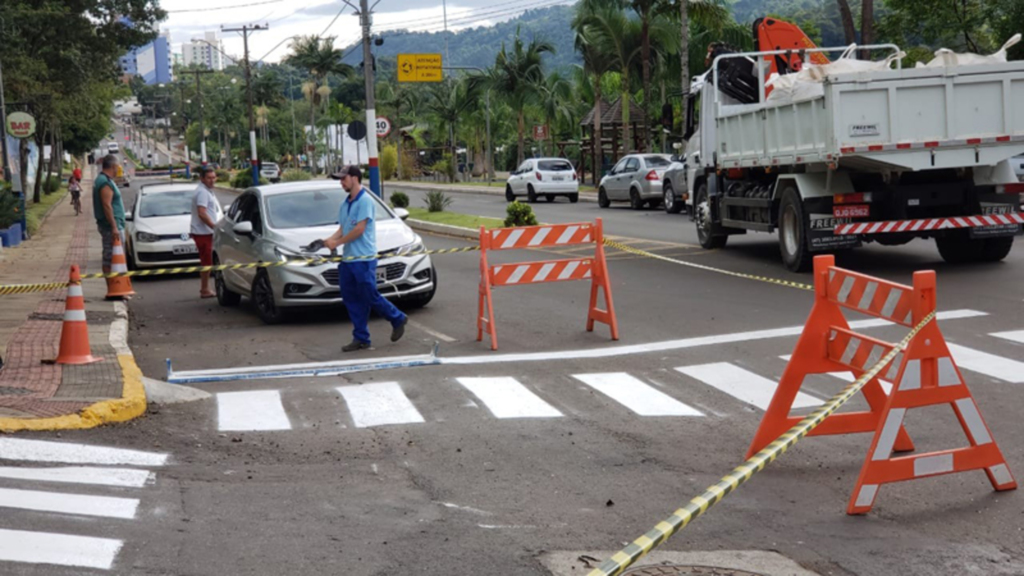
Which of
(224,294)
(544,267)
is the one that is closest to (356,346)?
(544,267)

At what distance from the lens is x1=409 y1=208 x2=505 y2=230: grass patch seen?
2869cm

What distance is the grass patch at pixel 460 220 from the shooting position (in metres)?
28.7

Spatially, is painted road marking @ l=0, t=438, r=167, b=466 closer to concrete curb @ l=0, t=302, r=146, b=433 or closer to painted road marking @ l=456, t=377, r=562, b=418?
concrete curb @ l=0, t=302, r=146, b=433

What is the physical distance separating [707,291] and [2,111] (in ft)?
88.5

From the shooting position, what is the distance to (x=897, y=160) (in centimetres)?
1491

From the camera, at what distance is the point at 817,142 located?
50.1 ft

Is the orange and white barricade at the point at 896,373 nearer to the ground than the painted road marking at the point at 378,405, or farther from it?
farther from it

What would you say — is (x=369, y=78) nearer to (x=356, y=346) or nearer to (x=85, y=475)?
(x=356, y=346)

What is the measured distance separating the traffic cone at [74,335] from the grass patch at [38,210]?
79.6 ft

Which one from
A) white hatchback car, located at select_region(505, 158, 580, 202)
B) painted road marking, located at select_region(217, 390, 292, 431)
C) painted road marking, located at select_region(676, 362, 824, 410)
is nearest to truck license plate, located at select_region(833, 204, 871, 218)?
painted road marking, located at select_region(676, 362, 824, 410)

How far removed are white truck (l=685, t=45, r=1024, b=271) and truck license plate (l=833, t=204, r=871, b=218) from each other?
0.04ft

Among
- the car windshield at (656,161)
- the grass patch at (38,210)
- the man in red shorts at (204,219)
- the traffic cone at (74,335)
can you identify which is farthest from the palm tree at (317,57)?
the traffic cone at (74,335)

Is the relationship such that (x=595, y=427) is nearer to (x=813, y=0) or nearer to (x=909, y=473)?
(x=909, y=473)

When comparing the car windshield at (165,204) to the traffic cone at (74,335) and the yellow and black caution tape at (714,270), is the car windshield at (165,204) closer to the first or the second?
the yellow and black caution tape at (714,270)
